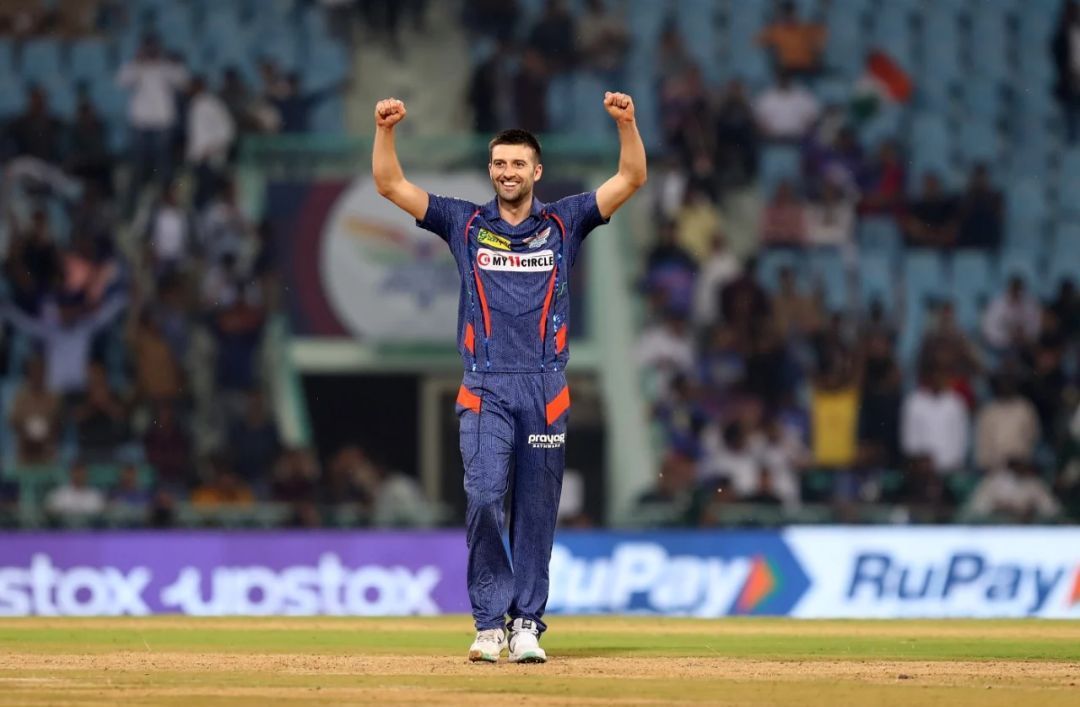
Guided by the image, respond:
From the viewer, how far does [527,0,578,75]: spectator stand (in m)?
18.4

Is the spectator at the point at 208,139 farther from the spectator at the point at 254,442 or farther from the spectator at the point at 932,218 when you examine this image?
the spectator at the point at 932,218

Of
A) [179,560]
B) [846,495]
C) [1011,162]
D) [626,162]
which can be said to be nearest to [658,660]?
[626,162]

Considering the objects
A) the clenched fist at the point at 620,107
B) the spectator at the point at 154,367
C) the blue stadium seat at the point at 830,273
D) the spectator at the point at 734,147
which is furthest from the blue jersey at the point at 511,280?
the spectator at the point at 734,147

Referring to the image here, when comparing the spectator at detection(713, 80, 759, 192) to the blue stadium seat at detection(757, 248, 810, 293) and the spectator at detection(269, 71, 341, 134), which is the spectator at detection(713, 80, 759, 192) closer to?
the blue stadium seat at detection(757, 248, 810, 293)

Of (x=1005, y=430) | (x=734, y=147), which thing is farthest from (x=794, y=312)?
(x=1005, y=430)

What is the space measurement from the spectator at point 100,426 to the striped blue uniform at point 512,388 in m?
9.22

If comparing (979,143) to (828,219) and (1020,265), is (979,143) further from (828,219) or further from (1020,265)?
(828,219)

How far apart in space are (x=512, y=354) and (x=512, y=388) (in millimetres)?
132

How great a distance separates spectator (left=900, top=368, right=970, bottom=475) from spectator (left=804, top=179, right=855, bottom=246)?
2148mm

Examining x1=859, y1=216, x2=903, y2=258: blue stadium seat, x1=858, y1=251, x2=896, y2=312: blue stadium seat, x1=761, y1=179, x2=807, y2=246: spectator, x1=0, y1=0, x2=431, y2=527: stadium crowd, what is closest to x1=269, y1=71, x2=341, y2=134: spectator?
x1=0, y1=0, x2=431, y2=527: stadium crowd

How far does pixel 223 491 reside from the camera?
15641 millimetres

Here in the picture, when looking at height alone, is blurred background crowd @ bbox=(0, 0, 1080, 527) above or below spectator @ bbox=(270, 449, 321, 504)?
above

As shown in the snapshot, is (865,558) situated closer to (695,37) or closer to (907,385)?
(907,385)

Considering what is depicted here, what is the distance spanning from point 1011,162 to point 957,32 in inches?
57.3
